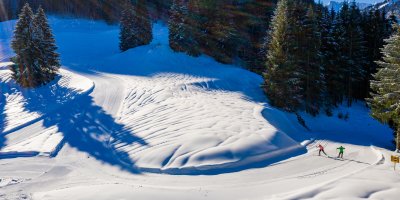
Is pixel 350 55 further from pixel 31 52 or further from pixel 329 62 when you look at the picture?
pixel 31 52

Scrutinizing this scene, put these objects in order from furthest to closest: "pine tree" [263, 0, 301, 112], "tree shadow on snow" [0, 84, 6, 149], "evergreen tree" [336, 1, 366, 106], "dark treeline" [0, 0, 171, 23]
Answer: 1. "dark treeline" [0, 0, 171, 23]
2. "evergreen tree" [336, 1, 366, 106]
3. "pine tree" [263, 0, 301, 112]
4. "tree shadow on snow" [0, 84, 6, 149]

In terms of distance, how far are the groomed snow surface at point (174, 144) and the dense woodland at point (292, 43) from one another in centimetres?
280

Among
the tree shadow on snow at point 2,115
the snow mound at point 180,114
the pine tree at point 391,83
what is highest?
the pine tree at point 391,83

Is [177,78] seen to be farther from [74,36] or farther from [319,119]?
[74,36]

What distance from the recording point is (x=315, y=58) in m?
34.2

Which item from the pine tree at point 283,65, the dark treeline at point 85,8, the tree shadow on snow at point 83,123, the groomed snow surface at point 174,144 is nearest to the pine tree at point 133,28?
the groomed snow surface at point 174,144

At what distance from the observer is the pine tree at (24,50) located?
36.7 m

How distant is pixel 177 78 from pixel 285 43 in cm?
1323

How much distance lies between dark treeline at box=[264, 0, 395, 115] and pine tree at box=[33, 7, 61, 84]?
76.9ft

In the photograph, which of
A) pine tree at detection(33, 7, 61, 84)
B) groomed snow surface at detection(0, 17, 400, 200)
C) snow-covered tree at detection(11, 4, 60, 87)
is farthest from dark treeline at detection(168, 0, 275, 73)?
snow-covered tree at detection(11, 4, 60, 87)

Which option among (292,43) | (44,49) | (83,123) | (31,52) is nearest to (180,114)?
(83,123)

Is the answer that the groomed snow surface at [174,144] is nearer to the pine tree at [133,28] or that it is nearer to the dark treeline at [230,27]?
the dark treeline at [230,27]

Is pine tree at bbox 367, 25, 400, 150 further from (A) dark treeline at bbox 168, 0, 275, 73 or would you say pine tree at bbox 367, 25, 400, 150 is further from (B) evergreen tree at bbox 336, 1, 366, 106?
(A) dark treeline at bbox 168, 0, 275, 73

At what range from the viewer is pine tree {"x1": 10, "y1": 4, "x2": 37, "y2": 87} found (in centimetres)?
3672
